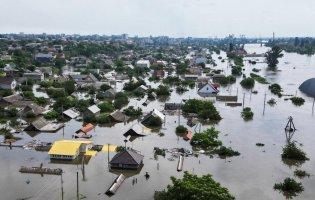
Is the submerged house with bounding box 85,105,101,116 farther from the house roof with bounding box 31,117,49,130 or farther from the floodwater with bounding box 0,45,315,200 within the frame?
the house roof with bounding box 31,117,49,130

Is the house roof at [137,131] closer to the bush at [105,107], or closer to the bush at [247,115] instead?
the bush at [105,107]

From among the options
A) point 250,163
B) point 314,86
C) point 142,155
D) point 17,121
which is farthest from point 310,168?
point 314,86

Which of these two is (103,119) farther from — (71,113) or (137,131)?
(137,131)

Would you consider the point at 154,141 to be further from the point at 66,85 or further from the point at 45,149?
the point at 66,85

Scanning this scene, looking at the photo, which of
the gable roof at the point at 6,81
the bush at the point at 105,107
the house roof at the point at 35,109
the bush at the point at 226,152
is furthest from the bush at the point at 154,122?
the gable roof at the point at 6,81

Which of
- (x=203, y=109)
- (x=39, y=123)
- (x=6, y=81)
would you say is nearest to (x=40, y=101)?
(x=39, y=123)
